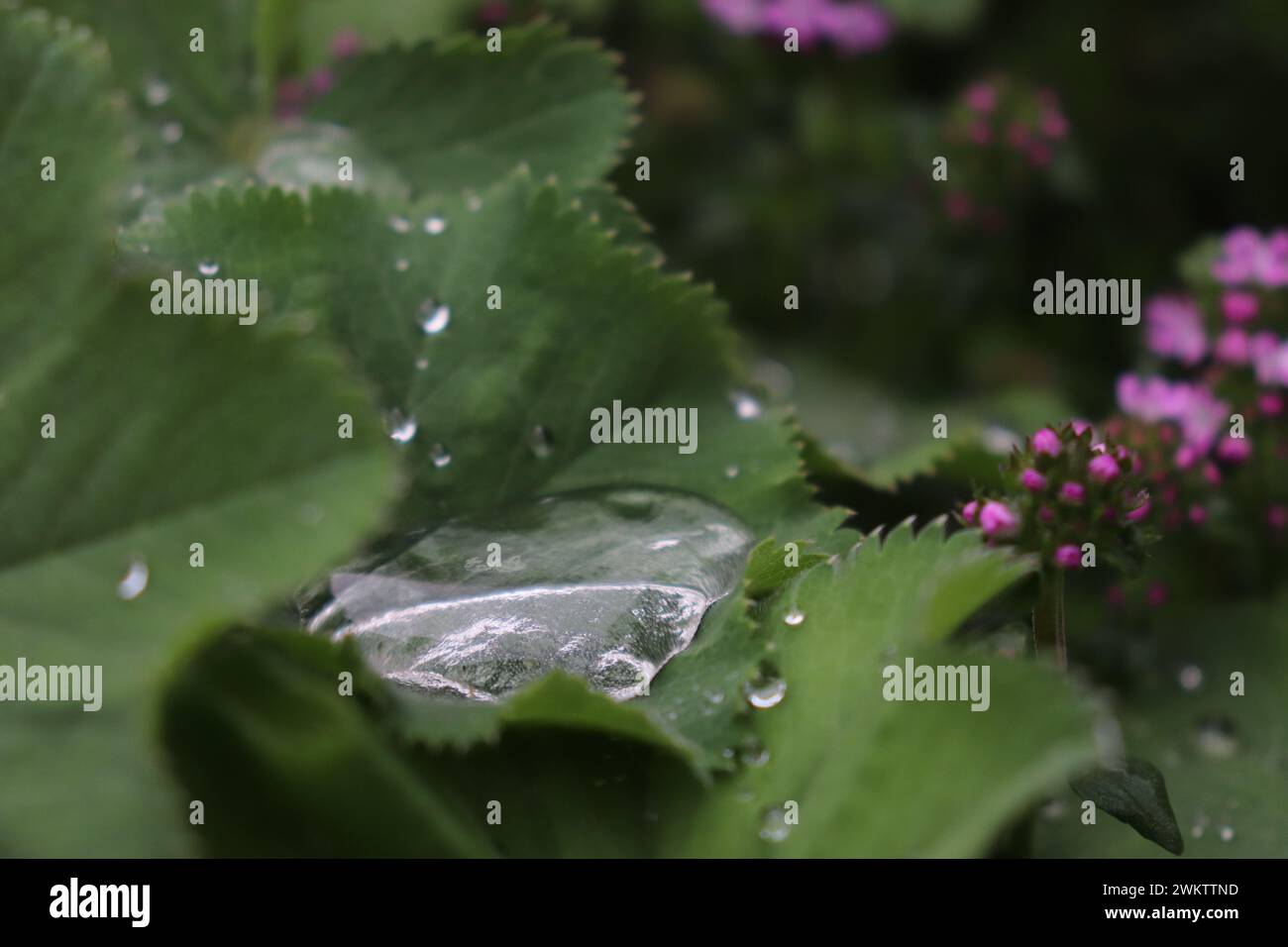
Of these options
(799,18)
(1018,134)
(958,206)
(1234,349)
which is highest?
(799,18)

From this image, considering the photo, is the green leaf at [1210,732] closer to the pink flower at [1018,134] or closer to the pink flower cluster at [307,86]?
the pink flower at [1018,134]

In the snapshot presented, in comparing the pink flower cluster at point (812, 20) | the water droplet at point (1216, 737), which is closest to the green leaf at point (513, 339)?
the water droplet at point (1216, 737)

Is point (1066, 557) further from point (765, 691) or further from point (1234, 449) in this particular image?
point (1234, 449)

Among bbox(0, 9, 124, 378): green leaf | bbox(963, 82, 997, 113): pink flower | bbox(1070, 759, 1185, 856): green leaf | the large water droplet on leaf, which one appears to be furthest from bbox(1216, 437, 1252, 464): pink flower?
bbox(0, 9, 124, 378): green leaf

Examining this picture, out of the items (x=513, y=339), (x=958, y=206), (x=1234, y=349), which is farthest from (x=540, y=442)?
(x=958, y=206)

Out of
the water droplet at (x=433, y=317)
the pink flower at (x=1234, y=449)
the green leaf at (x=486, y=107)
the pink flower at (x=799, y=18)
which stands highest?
the pink flower at (x=799, y=18)

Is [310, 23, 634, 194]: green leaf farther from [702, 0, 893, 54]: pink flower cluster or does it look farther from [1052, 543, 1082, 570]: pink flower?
[702, 0, 893, 54]: pink flower cluster
